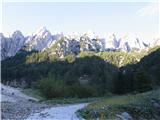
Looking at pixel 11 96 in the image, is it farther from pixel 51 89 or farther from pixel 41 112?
pixel 41 112

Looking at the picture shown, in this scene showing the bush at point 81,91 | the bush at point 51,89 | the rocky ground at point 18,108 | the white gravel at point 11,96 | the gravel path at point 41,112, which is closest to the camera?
the gravel path at point 41,112

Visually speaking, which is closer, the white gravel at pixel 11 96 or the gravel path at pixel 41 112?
the gravel path at pixel 41 112

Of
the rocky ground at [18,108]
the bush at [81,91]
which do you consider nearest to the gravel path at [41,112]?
the rocky ground at [18,108]

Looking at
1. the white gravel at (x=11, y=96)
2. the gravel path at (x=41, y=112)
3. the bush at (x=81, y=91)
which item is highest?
the bush at (x=81, y=91)

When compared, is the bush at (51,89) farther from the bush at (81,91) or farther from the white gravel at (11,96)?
the white gravel at (11,96)

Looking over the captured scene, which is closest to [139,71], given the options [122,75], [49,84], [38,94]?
[122,75]

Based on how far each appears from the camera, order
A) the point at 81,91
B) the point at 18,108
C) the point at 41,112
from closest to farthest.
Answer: the point at 41,112 < the point at 18,108 < the point at 81,91

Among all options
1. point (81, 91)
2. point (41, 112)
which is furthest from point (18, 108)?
point (81, 91)

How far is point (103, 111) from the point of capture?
973 inches

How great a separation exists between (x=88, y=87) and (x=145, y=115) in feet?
200

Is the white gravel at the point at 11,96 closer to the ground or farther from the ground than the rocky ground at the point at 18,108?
farther from the ground

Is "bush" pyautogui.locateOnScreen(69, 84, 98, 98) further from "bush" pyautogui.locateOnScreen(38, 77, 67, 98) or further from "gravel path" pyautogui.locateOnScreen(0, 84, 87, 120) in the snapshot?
"gravel path" pyautogui.locateOnScreen(0, 84, 87, 120)

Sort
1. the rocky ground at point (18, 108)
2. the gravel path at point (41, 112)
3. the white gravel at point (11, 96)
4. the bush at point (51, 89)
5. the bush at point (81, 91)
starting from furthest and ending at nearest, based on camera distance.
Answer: the bush at point (81, 91)
the bush at point (51, 89)
the white gravel at point (11, 96)
the rocky ground at point (18, 108)
the gravel path at point (41, 112)

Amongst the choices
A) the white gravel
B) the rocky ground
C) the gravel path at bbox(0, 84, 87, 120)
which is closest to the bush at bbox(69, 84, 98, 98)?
the white gravel
